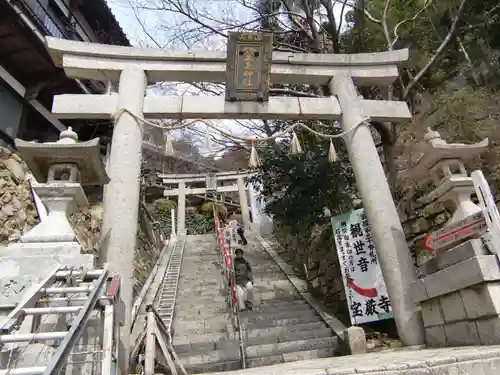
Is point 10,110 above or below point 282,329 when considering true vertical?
above

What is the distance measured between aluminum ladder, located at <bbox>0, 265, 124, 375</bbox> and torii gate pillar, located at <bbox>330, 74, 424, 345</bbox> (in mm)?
3839

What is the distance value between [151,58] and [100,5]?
11.0 m

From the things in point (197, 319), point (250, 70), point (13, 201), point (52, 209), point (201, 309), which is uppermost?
point (250, 70)

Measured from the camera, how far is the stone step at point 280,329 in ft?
20.6

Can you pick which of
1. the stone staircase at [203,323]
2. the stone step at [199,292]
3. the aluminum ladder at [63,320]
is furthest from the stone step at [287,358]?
the stone step at [199,292]

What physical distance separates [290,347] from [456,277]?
3245 mm

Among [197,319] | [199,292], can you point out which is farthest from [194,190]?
[197,319]

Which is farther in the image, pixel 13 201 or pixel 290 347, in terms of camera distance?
pixel 13 201

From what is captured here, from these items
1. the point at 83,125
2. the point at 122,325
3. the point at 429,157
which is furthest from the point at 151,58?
the point at 83,125

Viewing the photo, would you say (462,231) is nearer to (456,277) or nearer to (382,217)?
(456,277)

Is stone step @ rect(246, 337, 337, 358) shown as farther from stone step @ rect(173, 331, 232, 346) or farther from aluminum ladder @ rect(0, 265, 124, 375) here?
aluminum ladder @ rect(0, 265, 124, 375)

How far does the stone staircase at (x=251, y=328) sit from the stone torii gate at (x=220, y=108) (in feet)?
5.81

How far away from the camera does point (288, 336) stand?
6.12m

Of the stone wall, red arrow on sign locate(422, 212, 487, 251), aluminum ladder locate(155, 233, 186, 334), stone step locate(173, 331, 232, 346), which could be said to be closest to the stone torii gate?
red arrow on sign locate(422, 212, 487, 251)
